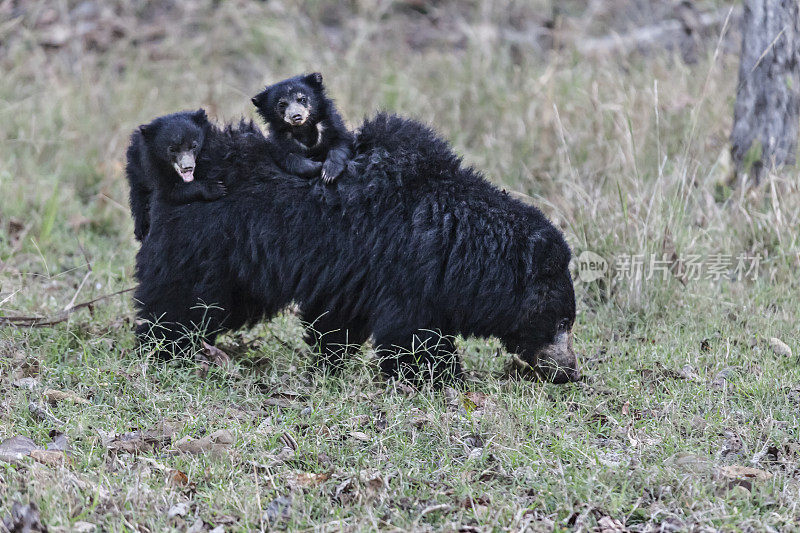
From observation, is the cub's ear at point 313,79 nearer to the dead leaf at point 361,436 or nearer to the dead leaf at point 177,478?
the dead leaf at point 361,436

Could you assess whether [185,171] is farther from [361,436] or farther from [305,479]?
[305,479]

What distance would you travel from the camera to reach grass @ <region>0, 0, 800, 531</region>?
11.9 feet

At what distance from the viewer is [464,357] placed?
5.56 m

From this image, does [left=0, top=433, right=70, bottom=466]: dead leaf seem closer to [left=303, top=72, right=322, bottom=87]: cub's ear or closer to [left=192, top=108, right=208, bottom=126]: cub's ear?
[left=192, top=108, right=208, bottom=126]: cub's ear

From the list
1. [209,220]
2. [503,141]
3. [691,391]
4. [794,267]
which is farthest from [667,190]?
[209,220]

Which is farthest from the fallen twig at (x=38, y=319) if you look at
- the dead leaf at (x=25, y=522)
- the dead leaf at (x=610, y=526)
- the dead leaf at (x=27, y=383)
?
the dead leaf at (x=610, y=526)

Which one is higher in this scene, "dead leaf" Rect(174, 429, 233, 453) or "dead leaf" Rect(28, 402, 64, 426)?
"dead leaf" Rect(174, 429, 233, 453)

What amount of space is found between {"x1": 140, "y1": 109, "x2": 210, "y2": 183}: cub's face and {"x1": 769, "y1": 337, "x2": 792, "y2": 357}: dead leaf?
341 cm

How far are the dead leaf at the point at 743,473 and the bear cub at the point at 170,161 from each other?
110 inches

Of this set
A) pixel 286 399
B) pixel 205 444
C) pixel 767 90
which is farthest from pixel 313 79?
pixel 767 90

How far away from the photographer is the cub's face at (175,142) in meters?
4.70

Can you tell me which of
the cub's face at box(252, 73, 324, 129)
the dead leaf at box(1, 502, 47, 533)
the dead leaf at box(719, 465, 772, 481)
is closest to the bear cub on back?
the cub's face at box(252, 73, 324, 129)

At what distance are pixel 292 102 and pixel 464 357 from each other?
1.83 metres

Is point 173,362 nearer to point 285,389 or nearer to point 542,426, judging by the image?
point 285,389
